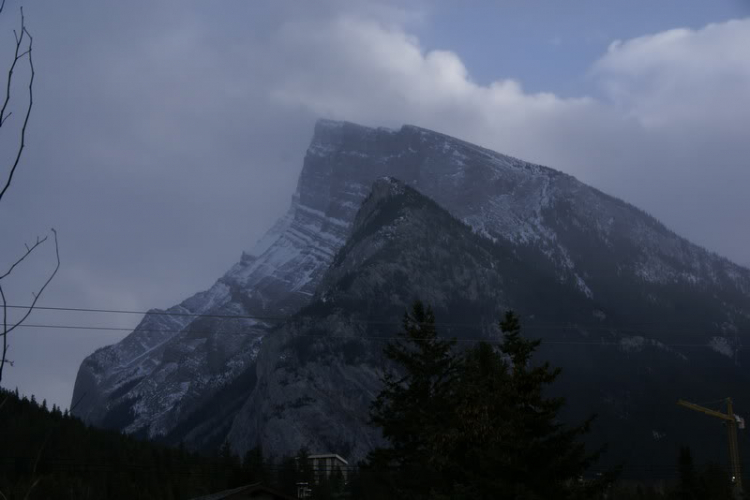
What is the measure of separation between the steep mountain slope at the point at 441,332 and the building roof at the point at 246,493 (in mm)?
121886

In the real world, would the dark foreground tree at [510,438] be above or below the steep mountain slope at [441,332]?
below

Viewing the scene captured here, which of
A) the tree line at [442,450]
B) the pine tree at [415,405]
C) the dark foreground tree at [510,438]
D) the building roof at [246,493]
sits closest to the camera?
the dark foreground tree at [510,438]

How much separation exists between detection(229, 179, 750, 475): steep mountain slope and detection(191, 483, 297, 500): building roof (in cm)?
12189

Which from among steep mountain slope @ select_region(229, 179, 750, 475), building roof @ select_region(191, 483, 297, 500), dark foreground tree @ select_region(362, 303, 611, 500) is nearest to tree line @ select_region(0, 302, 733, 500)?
dark foreground tree @ select_region(362, 303, 611, 500)

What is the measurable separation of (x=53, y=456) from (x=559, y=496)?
2529 inches

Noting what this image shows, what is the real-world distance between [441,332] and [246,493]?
481 feet

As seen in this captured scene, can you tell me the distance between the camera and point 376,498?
198ft

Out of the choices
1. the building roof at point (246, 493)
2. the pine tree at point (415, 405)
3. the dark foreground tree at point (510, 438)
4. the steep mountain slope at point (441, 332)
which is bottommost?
the building roof at point (246, 493)

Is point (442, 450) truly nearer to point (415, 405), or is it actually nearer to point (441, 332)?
point (415, 405)

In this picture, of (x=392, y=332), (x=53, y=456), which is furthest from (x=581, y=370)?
(x=53, y=456)

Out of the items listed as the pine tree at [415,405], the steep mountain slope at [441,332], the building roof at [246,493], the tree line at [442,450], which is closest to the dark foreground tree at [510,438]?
the tree line at [442,450]

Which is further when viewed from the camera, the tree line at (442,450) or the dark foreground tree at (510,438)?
the tree line at (442,450)

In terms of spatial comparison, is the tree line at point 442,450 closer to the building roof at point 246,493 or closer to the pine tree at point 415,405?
the pine tree at point 415,405

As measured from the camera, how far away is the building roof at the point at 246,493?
38375mm
